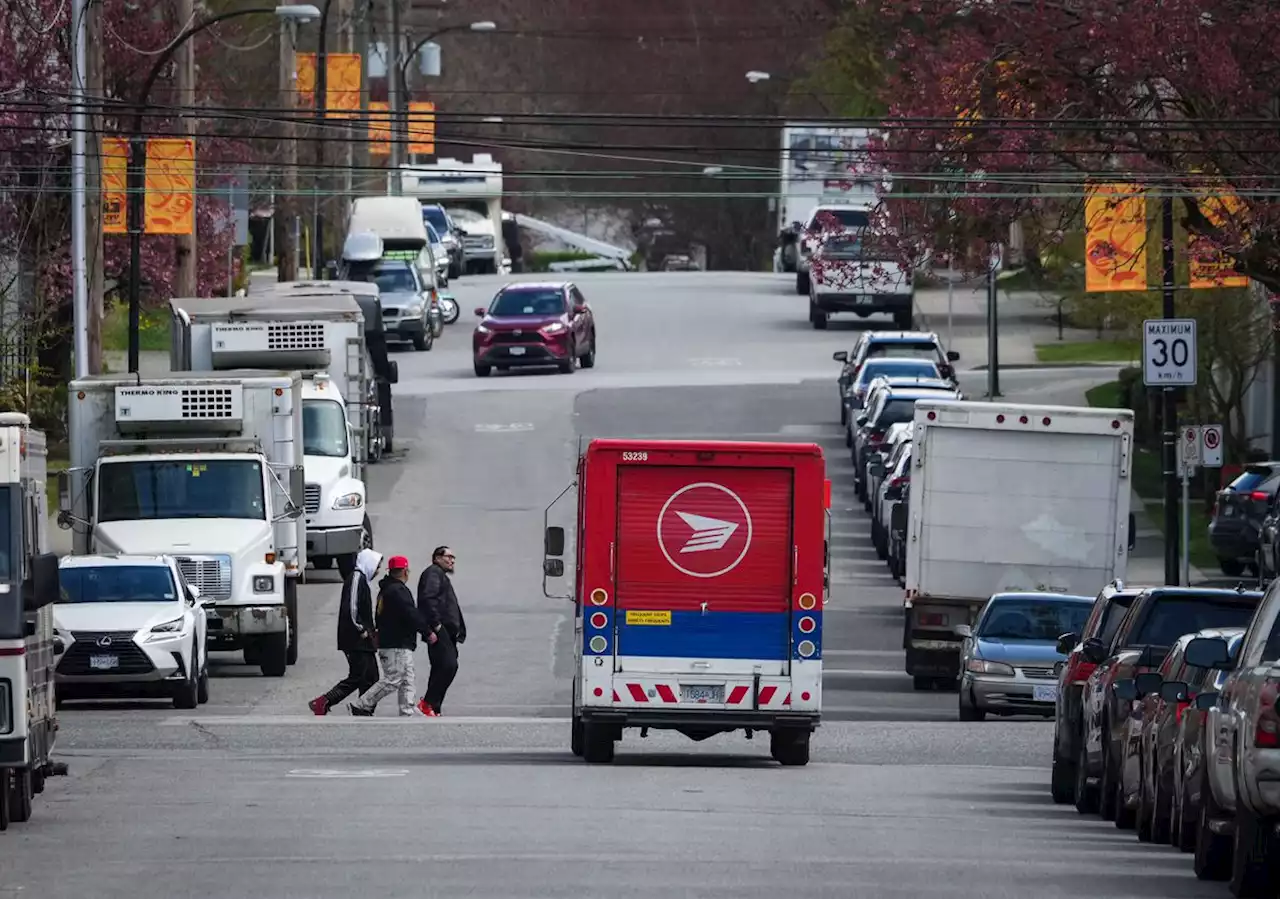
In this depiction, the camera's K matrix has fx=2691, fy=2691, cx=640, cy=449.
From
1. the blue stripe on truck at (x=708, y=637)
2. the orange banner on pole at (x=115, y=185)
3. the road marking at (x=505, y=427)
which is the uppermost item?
the orange banner on pole at (x=115, y=185)

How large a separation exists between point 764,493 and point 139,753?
5662 mm

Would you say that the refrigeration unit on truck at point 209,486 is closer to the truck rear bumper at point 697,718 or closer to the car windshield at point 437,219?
the truck rear bumper at point 697,718

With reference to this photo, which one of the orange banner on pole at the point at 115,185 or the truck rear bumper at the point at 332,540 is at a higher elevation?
the orange banner on pole at the point at 115,185

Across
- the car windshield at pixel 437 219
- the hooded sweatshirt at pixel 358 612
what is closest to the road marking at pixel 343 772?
the hooded sweatshirt at pixel 358 612

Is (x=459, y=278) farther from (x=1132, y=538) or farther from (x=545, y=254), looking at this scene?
(x=1132, y=538)

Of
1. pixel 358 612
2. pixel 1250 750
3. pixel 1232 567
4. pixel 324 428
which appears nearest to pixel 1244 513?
pixel 1232 567

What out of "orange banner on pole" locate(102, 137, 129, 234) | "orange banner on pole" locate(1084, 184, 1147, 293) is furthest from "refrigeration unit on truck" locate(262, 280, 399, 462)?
"orange banner on pole" locate(1084, 184, 1147, 293)

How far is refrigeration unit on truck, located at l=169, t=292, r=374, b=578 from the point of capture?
35.4m

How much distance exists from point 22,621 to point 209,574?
13929mm

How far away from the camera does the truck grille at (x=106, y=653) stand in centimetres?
2591

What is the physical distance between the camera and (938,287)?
75000 mm

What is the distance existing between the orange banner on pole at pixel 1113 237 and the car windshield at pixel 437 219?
42210 mm

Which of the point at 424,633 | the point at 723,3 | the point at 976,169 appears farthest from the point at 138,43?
the point at 723,3

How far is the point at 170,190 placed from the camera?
3822 centimetres
